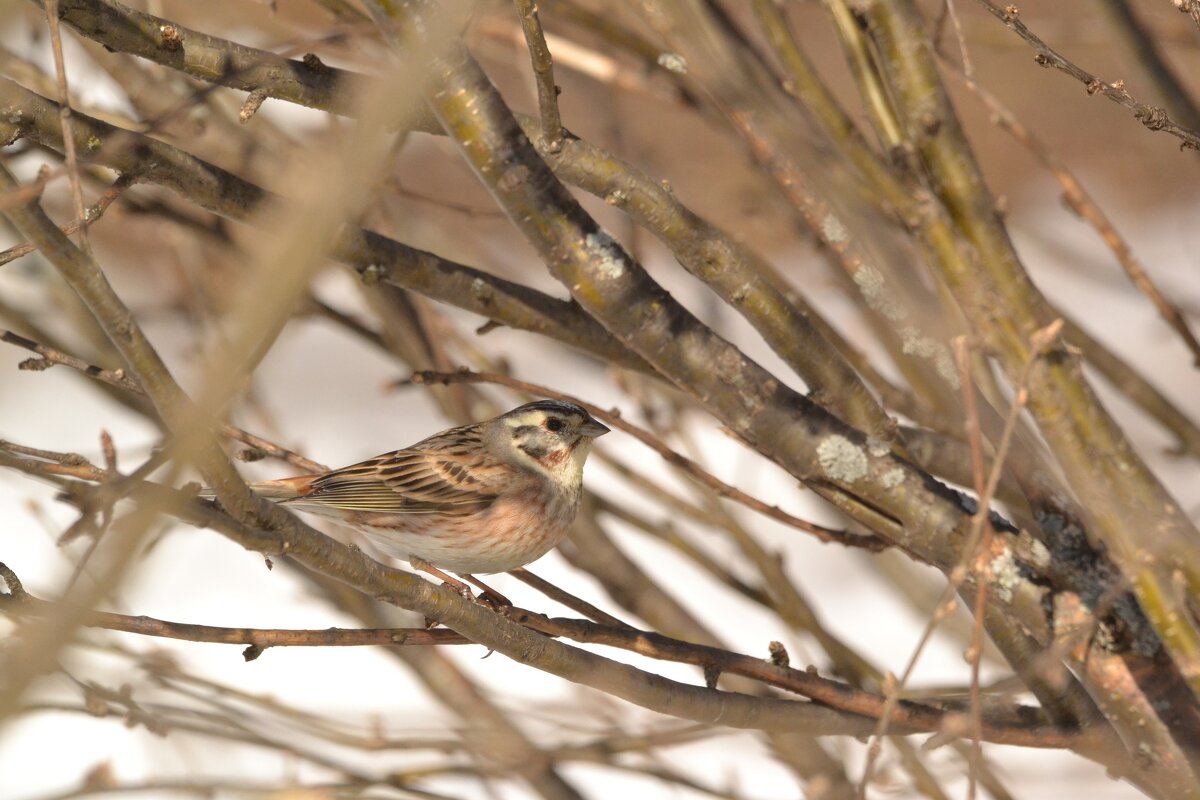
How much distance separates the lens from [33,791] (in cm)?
654

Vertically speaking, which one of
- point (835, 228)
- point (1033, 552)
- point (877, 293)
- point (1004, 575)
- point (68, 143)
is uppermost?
point (835, 228)

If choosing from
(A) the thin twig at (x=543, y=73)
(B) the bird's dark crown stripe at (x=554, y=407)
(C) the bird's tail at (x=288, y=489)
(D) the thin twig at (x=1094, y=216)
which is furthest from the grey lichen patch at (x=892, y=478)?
(C) the bird's tail at (x=288, y=489)

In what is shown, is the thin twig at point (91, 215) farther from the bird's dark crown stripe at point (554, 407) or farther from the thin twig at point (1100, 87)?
the bird's dark crown stripe at point (554, 407)

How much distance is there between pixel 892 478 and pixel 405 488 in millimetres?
1818

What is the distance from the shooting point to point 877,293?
3.38 metres

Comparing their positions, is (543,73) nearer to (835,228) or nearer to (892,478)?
(835,228)

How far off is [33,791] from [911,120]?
18.3ft

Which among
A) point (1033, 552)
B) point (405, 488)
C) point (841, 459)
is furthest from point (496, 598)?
point (1033, 552)

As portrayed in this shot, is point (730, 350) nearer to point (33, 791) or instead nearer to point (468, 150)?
point (468, 150)

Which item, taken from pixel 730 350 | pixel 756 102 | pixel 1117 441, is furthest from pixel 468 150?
pixel 1117 441

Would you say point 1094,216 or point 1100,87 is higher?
point 1094,216

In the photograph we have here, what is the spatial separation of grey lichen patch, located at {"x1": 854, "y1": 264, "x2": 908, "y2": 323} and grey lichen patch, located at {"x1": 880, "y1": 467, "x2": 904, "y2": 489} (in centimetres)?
45

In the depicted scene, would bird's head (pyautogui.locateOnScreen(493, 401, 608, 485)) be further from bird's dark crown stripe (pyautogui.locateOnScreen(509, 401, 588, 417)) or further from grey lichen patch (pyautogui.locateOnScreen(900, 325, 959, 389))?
grey lichen patch (pyautogui.locateOnScreen(900, 325, 959, 389))

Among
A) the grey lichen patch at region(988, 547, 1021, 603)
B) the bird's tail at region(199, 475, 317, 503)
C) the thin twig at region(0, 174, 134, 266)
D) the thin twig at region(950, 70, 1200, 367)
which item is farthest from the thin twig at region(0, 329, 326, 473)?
the thin twig at region(950, 70, 1200, 367)
